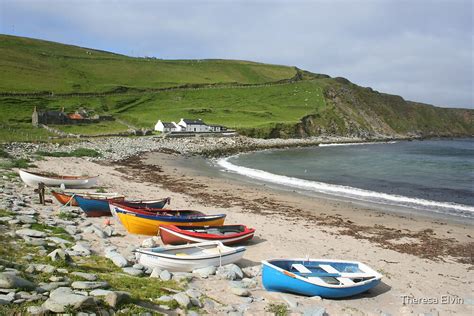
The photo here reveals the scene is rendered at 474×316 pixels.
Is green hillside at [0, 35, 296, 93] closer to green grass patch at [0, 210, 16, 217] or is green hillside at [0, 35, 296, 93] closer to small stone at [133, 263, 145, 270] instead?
green grass patch at [0, 210, 16, 217]

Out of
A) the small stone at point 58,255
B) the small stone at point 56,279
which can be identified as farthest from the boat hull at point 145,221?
the small stone at point 56,279

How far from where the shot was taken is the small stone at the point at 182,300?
10550 mm

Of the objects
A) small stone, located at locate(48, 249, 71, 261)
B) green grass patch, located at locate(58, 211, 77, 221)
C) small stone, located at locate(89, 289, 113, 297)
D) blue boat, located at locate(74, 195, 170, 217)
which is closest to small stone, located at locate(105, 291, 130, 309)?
small stone, located at locate(89, 289, 113, 297)

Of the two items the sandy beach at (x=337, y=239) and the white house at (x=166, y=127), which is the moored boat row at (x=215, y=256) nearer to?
the sandy beach at (x=337, y=239)

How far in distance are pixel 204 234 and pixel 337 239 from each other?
28.5ft

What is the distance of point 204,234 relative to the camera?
17.4m

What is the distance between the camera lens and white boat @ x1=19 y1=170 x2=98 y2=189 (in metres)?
28.3

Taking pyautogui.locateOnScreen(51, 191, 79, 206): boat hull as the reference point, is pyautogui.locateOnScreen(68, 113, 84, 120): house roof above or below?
above

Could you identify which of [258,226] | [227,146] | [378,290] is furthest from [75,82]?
[378,290]

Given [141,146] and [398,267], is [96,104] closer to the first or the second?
[141,146]

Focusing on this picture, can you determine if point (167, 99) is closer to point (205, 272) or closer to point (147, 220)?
point (147, 220)

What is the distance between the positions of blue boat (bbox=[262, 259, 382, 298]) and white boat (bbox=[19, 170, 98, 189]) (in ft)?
66.7

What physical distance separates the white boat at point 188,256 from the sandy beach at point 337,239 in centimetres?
120

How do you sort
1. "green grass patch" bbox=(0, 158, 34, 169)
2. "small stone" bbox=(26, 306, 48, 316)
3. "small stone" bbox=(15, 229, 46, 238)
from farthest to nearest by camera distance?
"green grass patch" bbox=(0, 158, 34, 169) < "small stone" bbox=(15, 229, 46, 238) < "small stone" bbox=(26, 306, 48, 316)
